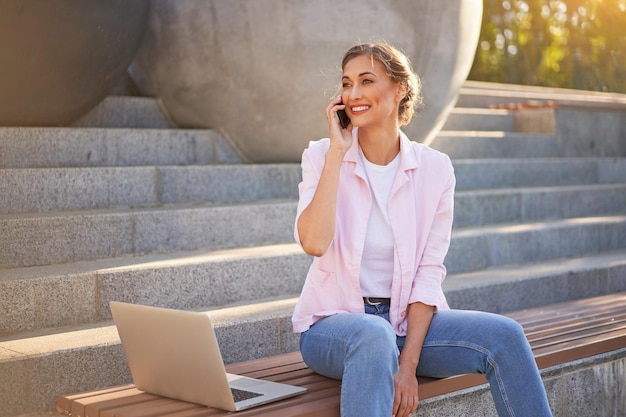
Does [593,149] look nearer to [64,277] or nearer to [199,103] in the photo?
[199,103]

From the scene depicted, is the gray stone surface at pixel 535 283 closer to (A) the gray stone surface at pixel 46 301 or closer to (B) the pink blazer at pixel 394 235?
(B) the pink blazer at pixel 394 235

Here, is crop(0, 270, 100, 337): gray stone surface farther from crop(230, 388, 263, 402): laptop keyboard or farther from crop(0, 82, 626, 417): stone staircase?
crop(230, 388, 263, 402): laptop keyboard

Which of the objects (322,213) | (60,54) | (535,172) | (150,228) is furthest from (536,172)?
(322,213)

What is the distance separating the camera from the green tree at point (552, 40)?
22344mm

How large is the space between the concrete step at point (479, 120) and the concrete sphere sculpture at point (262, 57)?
8.08 ft

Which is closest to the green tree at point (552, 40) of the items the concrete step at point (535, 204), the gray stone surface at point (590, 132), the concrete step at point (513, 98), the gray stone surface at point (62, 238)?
the concrete step at point (513, 98)

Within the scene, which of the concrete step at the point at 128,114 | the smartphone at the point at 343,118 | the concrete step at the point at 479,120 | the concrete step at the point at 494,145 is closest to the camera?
the smartphone at the point at 343,118

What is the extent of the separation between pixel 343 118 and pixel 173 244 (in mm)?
1883

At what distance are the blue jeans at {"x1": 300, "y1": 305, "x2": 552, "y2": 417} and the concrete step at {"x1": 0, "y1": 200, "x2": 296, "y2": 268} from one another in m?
1.74

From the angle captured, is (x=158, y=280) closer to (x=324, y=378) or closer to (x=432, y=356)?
(x=324, y=378)

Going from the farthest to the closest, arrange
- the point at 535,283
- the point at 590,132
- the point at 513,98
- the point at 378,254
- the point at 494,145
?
the point at 513,98, the point at 590,132, the point at 494,145, the point at 535,283, the point at 378,254

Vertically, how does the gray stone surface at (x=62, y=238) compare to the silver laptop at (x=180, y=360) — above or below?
above

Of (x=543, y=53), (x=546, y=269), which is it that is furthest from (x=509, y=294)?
(x=543, y=53)

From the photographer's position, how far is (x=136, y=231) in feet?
17.5
